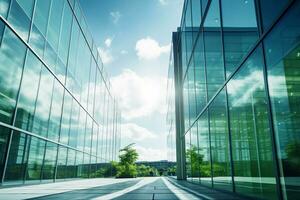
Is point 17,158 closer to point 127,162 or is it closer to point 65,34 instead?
point 65,34

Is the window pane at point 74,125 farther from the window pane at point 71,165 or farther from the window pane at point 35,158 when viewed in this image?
the window pane at point 35,158

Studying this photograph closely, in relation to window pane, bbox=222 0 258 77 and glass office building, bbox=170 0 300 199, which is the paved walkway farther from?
window pane, bbox=222 0 258 77

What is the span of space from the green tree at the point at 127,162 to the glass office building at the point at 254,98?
19433 mm

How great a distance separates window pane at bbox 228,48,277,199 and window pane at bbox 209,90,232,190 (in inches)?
22.7

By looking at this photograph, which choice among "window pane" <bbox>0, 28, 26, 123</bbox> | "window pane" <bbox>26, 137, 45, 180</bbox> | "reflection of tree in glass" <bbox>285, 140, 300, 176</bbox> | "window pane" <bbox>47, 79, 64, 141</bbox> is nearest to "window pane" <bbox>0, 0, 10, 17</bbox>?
"window pane" <bbox>0, 28, 26, 123</bbox>

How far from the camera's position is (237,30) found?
517cm

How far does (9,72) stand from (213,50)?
7.37 meters

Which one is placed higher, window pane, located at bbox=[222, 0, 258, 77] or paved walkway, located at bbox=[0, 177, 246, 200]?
window pane, located at bbox=[222, 0, 258, 77]

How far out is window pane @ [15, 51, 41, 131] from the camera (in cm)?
834

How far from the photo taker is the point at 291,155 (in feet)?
9.59

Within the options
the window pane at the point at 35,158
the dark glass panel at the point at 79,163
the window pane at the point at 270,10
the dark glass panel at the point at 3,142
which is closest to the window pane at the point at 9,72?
the dark glass panel at the point at 3,142

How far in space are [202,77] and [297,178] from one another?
263 inches

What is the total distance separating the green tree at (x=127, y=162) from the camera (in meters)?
26.0

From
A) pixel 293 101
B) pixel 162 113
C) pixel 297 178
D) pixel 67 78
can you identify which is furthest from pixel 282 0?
pixel 162 113
